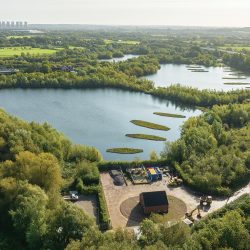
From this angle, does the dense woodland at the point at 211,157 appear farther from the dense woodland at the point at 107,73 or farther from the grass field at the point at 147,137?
the dense woodland at the point at 107,73

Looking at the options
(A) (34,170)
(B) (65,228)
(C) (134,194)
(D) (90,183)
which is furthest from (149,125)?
(B) (65,228)

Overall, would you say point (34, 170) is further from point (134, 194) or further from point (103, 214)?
point (134, 194)

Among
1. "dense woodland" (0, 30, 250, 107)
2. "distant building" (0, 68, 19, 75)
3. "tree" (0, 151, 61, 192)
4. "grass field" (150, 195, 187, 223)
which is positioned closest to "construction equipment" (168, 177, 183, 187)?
"grass field" (150, 195, 187, 223)

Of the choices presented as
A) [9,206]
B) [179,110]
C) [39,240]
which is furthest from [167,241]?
[179,110]

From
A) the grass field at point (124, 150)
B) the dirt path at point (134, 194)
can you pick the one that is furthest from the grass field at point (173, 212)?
the grass field at point (124, 150)

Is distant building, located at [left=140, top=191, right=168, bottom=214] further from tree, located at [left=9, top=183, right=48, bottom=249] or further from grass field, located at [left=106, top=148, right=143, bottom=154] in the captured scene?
grass field, located at [left=106, top=148, right=143, bottom=154]

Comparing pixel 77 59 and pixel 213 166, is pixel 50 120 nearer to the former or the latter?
pixel 213 166
